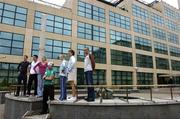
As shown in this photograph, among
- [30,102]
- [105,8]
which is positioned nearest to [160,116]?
[30,102]

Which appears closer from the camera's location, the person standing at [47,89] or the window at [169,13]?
the person standing at [47,89]

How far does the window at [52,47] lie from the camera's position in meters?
23.5

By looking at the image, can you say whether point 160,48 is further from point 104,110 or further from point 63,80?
point 104,110

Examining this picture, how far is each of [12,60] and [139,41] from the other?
24.2 m

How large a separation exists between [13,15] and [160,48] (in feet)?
101

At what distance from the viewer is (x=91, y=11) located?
30.3 meters

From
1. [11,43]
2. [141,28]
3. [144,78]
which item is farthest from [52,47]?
[141,28]

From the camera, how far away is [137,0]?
38.1 meters

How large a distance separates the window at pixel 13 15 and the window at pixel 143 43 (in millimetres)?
21374

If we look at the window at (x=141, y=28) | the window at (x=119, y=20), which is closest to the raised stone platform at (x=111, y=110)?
the window at (x=119, y=20)

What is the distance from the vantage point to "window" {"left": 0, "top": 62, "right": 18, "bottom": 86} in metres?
20.6

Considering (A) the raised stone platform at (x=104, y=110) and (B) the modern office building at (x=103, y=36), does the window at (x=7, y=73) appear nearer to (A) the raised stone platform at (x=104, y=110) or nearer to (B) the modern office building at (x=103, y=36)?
(B) the modern office building at (x=103, y=36)

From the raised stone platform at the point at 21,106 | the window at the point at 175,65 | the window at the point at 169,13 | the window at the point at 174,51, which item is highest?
the window at the point at 169,13

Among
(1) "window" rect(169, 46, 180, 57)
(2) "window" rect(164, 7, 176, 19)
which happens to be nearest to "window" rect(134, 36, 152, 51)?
(1) "window" rect(169, 46, 180, 57)
